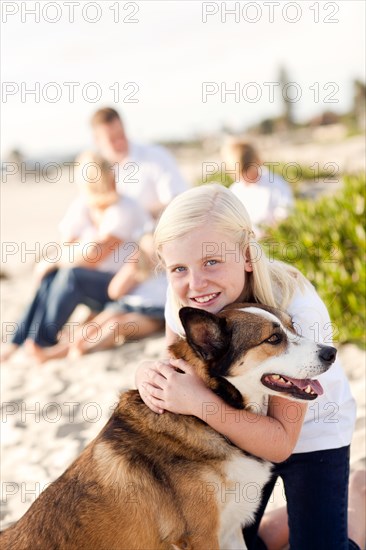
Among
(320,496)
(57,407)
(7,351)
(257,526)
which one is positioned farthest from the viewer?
(7,351)

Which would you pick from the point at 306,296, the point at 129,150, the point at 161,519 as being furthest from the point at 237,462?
the point at 129,150

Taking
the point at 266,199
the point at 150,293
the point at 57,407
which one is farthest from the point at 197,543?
the point at 266,199

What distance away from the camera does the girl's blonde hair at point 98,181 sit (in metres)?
6.52

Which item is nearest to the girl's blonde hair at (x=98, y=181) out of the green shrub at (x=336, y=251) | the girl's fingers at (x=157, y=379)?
the green shrub at (x=336, y=251)

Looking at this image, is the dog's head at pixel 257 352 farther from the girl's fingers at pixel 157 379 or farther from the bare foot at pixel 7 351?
the bare foot at pixel 7 351

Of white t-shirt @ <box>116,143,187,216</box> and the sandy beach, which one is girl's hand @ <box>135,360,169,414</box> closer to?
the sandy beach

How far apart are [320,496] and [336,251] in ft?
9.49

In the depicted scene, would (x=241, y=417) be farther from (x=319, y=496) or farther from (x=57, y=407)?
(x=57, y=407)

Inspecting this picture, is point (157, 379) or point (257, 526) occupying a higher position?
point (157, 379)

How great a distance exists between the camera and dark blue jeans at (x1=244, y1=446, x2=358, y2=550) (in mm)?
2842

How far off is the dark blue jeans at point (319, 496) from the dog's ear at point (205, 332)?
679 millimetres

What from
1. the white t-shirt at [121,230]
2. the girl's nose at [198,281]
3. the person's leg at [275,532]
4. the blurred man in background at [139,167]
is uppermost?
the blurred man in background at [139,167]

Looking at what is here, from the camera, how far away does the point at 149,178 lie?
6.92m

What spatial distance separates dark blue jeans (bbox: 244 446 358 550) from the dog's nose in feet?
1.81
